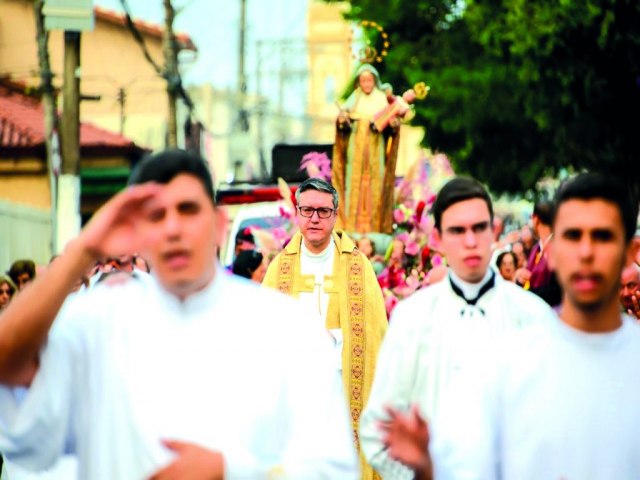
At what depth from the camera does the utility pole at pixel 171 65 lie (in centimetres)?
3195

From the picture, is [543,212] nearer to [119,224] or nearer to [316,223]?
[316,223]

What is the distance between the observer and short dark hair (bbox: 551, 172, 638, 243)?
15.7ft

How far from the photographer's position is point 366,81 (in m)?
15.3

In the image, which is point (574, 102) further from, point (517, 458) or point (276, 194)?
point (517, 458)

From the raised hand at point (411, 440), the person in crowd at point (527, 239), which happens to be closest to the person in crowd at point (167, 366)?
the raised hand at point (411, 440)

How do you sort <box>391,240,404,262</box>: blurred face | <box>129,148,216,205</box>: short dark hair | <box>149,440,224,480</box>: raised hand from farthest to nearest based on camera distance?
<box>391,240,404,262</box>: blurred face → <box>129,148,216,205</box>: short dark hair → <box>149,440,224,480</box>: raised hand

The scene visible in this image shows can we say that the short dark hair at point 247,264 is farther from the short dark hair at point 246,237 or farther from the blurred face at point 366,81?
the blurred face at point 366,81

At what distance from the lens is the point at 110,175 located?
4225cm

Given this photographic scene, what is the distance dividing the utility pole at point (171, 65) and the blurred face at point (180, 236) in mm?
27841

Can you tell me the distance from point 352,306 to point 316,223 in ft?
1.88

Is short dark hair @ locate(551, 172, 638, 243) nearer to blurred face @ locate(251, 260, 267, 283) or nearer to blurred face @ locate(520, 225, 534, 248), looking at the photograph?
blurred face @ locate(251, 260, 267, 283)

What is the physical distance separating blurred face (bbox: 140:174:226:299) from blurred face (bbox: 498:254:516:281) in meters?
9.81

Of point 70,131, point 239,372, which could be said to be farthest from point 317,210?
point 70,131

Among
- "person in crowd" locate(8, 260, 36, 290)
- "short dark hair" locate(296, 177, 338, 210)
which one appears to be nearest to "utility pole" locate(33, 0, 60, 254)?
"person in crowd" locate(8, 260, 36, 290)
